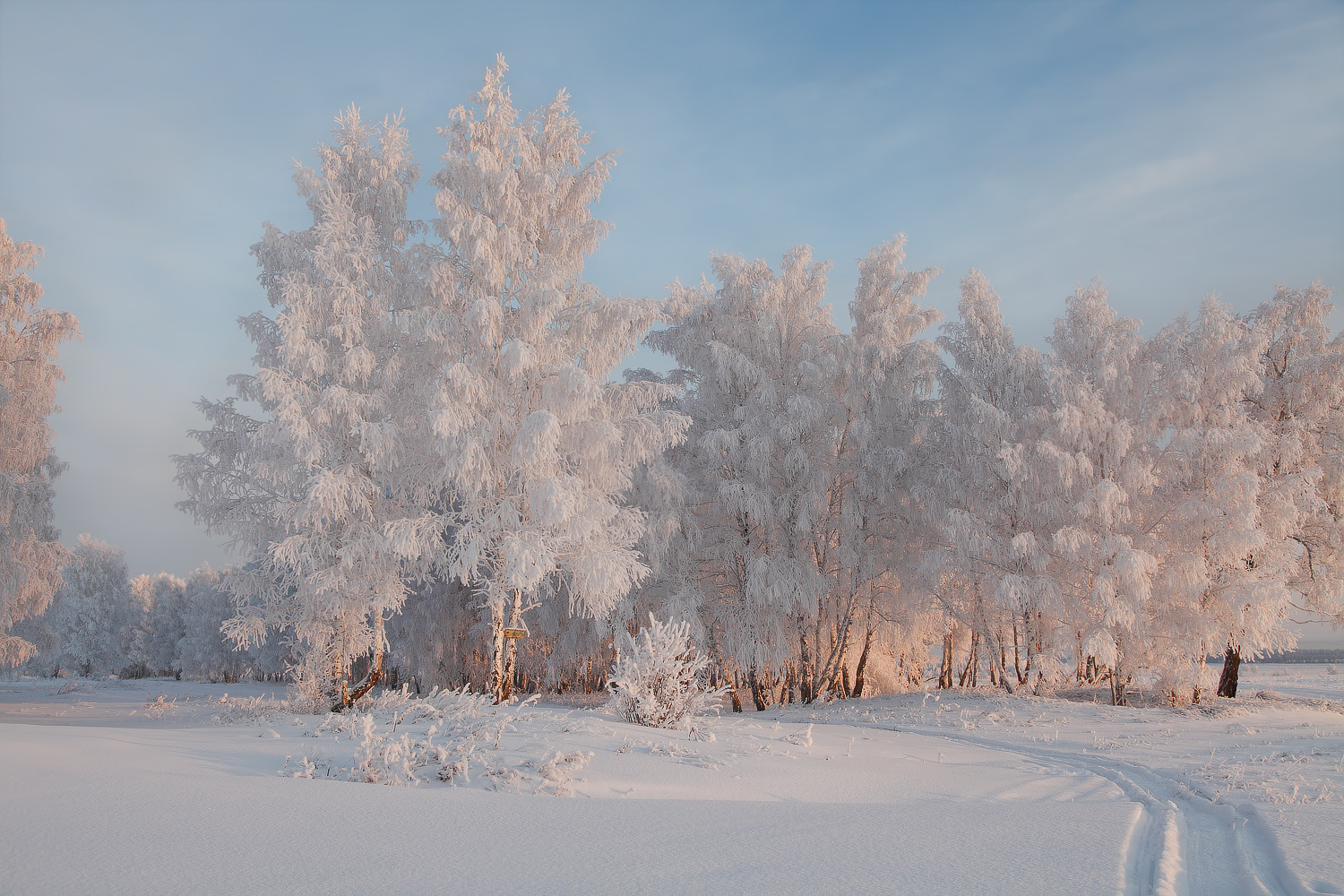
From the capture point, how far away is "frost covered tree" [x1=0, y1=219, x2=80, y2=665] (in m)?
15.9

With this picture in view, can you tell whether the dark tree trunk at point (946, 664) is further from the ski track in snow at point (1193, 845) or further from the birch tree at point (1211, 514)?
the ski track in snow at point (1193, 845)

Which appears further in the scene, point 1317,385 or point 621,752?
point 1317,385

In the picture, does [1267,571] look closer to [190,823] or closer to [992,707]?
[992,707]

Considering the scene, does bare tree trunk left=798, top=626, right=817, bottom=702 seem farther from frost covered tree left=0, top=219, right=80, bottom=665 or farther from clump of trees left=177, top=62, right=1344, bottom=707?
frost covered tree left=0, top=219, right=80, bottom=665

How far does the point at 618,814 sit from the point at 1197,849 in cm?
370

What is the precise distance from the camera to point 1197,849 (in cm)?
466

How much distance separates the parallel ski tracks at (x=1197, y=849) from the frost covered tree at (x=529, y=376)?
8.24 metres

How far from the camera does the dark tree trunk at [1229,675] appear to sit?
59.9 feet

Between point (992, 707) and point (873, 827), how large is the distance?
12071mm

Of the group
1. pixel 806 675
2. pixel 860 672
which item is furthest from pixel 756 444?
pixel 860 672

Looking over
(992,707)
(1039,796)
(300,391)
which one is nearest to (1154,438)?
(992,707)

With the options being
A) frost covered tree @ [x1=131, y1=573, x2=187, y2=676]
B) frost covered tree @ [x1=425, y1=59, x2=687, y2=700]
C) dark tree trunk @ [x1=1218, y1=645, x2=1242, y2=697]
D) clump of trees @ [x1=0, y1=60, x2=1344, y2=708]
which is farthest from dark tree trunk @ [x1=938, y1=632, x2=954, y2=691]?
frost covered tree @ [x1=131, y1=573, x2=187, y2=676]

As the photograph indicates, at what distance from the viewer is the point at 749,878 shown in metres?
3.57

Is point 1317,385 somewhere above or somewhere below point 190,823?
above
